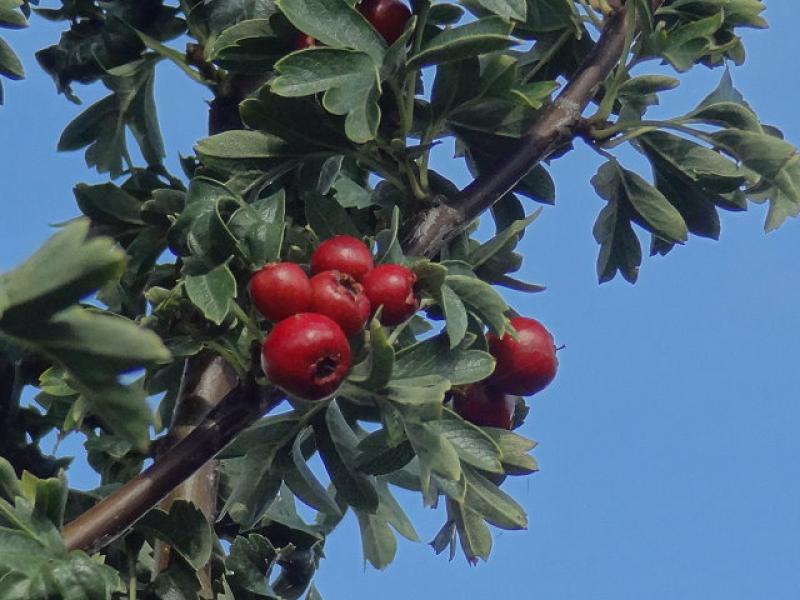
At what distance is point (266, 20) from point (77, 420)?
0.50 meters

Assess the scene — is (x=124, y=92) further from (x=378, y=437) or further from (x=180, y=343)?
(x=378, y=437)

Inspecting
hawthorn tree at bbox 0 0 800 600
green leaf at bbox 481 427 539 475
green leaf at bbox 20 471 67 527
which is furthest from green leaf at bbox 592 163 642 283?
green leaf at bbox 20 471 67 527

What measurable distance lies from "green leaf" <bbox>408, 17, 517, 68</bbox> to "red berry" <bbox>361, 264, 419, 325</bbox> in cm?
23

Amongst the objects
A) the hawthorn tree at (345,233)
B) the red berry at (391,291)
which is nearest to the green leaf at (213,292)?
the hawthorn tree at (345,233)

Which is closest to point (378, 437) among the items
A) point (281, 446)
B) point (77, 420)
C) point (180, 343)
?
point (281, 446)

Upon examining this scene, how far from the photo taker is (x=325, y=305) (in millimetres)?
1193

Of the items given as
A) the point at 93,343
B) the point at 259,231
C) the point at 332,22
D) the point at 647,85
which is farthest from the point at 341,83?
the point at 93,343

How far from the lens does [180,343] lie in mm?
1327

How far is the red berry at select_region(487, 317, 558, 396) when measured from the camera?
1427 millimetres

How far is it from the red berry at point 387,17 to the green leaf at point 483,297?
29 cm

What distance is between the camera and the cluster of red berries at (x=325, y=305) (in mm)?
1146

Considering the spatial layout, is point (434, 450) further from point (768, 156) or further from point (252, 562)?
point (768, 156)

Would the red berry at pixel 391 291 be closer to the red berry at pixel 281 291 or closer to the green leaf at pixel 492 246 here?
the red berry at pixel 281 291

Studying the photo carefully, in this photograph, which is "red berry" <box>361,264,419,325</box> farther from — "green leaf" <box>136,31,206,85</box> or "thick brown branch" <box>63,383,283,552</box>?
"green leaf" <box>136,31,206,85</box>
